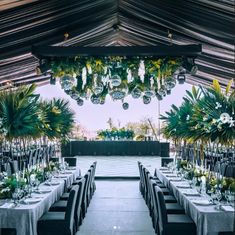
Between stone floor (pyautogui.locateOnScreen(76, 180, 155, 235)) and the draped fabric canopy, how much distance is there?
324cm

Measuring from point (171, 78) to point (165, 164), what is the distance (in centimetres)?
252

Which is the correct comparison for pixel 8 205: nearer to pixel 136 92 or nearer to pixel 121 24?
pixel 121 24

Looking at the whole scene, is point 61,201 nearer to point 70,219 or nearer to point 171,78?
point 70,219

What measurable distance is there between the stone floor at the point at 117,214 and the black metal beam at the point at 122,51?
2957 millimetres

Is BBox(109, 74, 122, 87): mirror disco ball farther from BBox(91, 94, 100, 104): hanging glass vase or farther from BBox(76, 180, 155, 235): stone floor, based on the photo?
BBox(76, 180, 155, 235): stone floor

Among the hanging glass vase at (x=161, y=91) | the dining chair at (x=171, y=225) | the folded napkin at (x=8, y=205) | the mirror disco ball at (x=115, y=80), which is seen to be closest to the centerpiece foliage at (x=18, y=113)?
the folded napkin at (x=8, y=205)

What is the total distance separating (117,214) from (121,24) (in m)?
4.14

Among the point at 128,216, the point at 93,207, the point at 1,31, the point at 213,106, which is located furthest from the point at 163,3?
the point at 93,207

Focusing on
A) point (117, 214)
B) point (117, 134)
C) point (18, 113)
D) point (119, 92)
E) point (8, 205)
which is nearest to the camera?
point (8, 205)

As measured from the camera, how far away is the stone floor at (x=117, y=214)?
19.2 ft

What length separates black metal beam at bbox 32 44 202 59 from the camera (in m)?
6.99

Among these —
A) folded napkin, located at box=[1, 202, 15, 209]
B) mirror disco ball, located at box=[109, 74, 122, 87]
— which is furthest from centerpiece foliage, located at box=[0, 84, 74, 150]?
mirror disco ball, located at box=[109, 74, 122, 87]

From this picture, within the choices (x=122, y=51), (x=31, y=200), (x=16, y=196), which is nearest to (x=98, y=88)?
→ (x=122, y=51)

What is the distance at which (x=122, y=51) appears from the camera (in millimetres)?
7066
